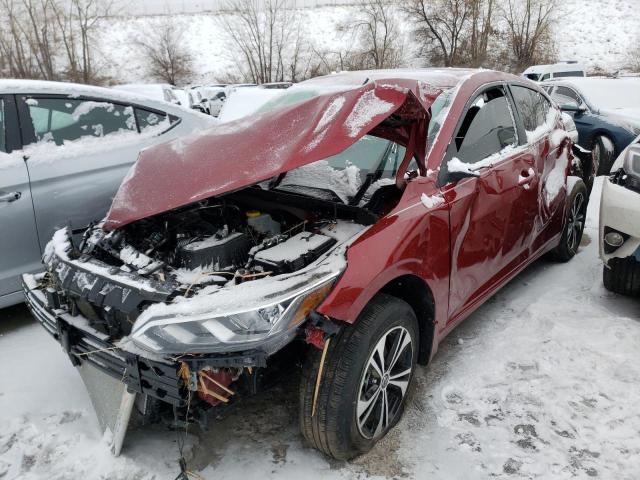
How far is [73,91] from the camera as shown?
367 centimetres

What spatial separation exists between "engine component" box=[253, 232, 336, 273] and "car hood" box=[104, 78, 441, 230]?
306 millimetres

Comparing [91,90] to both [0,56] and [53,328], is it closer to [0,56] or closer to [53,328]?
[53,328]

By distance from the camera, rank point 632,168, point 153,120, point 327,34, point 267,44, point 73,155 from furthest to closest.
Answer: point 327,34, point 267,44, point 153,120, point 73,155, point 632,168

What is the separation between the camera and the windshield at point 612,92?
29.5 ft

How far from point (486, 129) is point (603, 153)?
6.42 meters

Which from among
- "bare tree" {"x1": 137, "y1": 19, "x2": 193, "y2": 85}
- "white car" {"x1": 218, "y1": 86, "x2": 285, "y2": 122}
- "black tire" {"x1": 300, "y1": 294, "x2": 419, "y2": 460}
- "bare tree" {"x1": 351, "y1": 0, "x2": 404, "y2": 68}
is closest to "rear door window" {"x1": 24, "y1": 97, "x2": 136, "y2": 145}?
"black tire" {"x1": 300, "y1": 294, "x2": 419, "y2": 460}

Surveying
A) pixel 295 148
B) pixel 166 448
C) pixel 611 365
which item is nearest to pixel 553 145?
pixel 611 365

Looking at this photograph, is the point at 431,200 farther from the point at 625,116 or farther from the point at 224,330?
the point at 625,116

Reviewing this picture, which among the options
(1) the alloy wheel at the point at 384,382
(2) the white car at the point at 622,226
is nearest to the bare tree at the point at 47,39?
(2) the white car at the point at 622,226

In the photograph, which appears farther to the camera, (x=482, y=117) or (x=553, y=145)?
(x=553, y=145)

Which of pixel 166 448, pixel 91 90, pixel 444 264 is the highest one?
pixel 91 90

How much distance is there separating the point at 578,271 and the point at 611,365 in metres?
1.50

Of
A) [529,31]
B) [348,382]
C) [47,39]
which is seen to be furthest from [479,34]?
[348,382]

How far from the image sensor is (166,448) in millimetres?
2338
